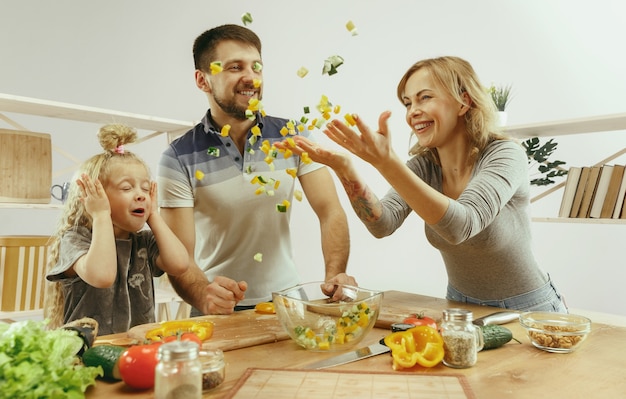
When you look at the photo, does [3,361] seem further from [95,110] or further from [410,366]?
[95,110]

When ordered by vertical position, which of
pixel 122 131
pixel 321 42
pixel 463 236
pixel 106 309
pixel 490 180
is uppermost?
pixel 321 42

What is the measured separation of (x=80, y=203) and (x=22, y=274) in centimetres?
113

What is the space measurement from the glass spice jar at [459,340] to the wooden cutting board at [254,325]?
312mm

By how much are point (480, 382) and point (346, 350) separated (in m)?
0.33

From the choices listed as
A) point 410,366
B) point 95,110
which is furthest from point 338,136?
point 95,110

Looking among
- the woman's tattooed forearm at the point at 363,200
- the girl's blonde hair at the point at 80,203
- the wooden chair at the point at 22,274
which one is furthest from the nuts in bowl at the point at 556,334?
the wooden chair at the point at 22,274

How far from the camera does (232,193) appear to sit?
208cm

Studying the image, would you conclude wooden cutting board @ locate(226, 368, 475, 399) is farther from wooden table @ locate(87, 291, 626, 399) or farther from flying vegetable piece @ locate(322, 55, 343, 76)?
flying vegetable piece @ locate(322, 55, 343, 76)

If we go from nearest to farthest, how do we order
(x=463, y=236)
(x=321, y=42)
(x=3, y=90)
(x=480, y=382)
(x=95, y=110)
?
(x=480, y=382)
(x=463, y=236)
(x=95, y=110)
(x=3, y=90)
(x=321, y=42)

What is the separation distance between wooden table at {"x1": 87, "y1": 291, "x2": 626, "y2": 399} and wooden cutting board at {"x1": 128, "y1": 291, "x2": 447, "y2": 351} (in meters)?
0.02

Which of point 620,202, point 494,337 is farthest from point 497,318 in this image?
point 620,202

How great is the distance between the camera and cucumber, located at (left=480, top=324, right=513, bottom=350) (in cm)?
125

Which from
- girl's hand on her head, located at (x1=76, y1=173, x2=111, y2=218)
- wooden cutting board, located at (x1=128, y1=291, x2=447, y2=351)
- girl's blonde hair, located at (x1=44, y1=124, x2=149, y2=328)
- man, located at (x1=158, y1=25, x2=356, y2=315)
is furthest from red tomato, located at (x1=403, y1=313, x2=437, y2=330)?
girl's blonde hair, located at (x1=44, y1=124, x2=149, y2=328)

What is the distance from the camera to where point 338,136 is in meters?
1.41
